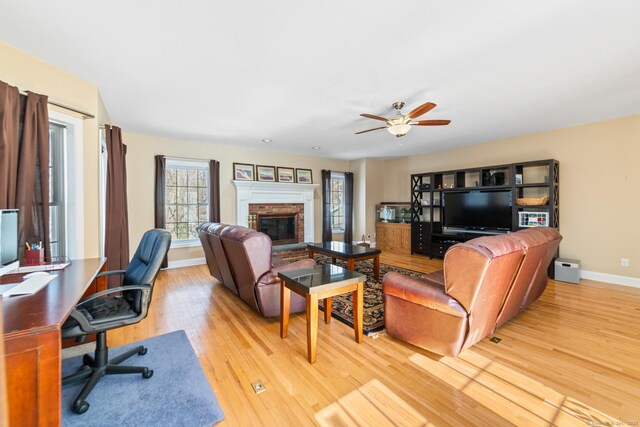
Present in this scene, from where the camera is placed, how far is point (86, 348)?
2.54 metres

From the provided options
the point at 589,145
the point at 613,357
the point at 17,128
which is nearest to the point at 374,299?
the point at 613,357

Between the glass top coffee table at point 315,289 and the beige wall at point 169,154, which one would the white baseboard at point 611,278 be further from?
the beige wall at point 169,154

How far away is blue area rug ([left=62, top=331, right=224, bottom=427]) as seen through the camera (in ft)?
5.63

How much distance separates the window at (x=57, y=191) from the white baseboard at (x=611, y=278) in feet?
23.2

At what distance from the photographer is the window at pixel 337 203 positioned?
7.73m

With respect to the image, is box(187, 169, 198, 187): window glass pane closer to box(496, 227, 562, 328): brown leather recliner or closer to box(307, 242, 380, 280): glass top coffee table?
box(307, 242, 380, 280): glass top coffee table

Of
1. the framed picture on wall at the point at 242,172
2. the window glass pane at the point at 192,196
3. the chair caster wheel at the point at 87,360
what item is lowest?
the chair caster wheel at the point at 87,360

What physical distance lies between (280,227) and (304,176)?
1.42m

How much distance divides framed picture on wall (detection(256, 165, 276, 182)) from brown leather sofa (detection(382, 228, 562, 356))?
4431 mm

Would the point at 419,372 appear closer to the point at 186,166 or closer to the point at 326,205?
the point at 186,166

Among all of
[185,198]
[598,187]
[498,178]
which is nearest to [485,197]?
[498,178]

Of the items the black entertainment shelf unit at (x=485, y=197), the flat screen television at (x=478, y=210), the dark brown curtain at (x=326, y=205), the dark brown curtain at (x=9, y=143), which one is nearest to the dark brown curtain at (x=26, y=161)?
the dark brown curtain at (x=9, y=143)

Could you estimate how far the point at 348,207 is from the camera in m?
7.64

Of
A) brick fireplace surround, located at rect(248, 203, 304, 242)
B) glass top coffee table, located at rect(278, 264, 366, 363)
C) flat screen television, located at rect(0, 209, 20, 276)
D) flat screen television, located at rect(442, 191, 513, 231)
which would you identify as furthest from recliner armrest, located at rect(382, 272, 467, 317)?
brick fireplace surround, located at rect(248, 203, 304, 242)
